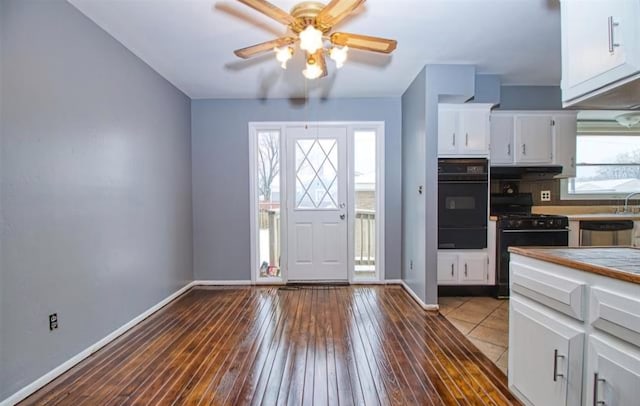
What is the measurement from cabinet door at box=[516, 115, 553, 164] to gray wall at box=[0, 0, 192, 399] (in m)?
4.04

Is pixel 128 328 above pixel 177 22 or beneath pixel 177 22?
beneath

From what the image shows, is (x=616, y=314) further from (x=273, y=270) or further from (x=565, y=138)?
(x=273, y=270)

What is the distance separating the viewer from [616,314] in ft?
3.75

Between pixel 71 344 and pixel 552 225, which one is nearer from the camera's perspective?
pixel 71 344

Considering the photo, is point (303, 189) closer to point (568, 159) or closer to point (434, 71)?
point (434, 71)

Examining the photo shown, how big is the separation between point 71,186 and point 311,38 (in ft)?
6.22

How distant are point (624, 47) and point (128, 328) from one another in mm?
3727

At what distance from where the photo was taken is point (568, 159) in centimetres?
354

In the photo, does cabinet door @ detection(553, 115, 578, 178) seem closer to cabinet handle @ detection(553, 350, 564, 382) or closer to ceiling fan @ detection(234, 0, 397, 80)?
ceiling fan @ detection(234, 0, 397, 80)

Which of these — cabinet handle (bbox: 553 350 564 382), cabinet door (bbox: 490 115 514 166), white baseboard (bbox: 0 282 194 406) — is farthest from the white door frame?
cabinet handle (bbox: 553 350 564 382)

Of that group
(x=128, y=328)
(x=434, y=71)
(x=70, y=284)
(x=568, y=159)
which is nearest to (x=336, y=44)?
→ (x=434, y=71)

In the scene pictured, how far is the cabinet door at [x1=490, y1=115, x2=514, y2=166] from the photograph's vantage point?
138 inches

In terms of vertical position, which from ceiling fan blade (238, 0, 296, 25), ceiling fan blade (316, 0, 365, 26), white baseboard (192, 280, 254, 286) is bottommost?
white baseboard (192, 280, 254, 286)

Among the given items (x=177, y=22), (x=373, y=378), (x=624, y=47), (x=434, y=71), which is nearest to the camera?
(x=624, y=47)
